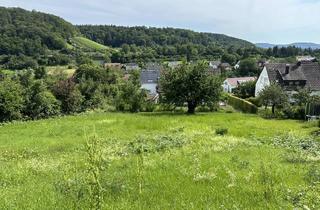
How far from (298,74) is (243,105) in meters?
18.7

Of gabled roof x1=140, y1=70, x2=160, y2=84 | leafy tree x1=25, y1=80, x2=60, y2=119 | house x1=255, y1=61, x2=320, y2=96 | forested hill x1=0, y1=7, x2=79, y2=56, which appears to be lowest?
leafy tree x1=25, y1=80, x2=60, y2=119

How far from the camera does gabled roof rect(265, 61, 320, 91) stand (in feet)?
238

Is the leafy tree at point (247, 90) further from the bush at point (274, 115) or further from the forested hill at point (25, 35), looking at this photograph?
the forested hill at point (25, 35)

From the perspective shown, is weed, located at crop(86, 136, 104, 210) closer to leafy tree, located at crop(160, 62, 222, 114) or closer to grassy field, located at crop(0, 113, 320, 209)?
grassy field, located at crop(0, 113, 320, 209)

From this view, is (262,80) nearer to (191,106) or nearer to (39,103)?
(191,106)

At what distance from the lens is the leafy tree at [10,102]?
165ft

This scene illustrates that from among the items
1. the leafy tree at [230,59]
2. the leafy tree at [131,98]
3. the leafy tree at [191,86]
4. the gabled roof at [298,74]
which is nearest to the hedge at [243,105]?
the leafy tree at [191,86]

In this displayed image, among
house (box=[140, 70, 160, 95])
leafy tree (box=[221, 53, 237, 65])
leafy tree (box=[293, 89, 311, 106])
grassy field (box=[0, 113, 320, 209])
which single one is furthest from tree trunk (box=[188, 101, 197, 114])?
leafy tree (box=[221, 53, 237, 65])

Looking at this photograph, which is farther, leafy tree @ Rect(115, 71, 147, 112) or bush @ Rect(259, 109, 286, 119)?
leafy tree @ Rect(115, 71, 147, 112)

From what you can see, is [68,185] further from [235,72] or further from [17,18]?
[17,18]

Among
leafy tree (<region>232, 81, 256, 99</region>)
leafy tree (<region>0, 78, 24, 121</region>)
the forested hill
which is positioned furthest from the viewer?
the forested hill

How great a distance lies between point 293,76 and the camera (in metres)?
73.3

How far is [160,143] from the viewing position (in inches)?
851

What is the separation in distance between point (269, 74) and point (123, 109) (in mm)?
31851
